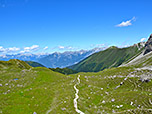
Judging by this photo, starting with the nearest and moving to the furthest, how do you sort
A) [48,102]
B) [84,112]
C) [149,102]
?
[84,112], [149,102], [48,102]

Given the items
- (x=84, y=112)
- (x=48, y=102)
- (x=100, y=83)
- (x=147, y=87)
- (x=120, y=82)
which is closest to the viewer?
(x=84, y=112)

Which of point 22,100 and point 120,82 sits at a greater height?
point 22,100

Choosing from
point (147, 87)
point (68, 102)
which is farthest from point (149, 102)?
point (68, 102)

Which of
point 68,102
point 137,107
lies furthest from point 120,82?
point 68,102

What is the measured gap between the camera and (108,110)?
3177cm

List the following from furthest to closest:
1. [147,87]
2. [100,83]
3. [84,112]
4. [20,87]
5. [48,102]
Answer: [100,83], [20,87], [147,87], [48,102], [84,112]

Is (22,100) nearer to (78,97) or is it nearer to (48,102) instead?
(48,102)

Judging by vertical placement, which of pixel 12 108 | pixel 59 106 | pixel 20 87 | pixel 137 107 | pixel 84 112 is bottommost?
pixel 137 107

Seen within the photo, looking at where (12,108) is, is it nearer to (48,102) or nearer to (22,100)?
(22,100)

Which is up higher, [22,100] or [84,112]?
[22,100]

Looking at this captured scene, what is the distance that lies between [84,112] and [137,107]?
14.4 m

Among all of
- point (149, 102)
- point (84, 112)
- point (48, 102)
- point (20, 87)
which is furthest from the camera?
point (20, 87)

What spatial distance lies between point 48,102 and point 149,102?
2889 centimetres

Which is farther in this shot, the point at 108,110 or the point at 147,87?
the point at 147,87
